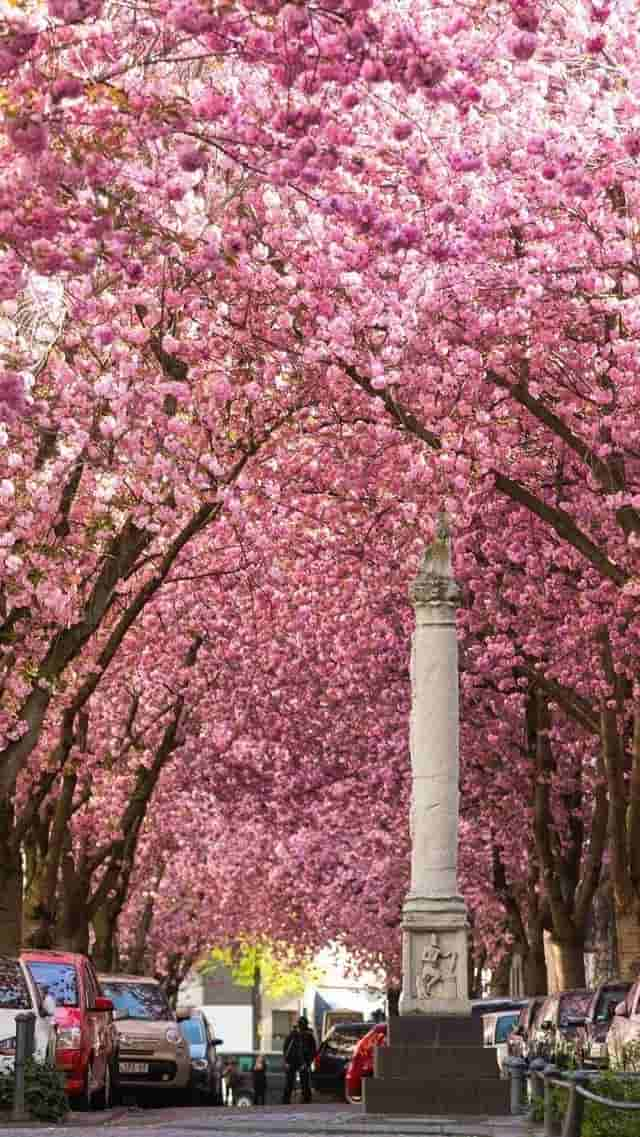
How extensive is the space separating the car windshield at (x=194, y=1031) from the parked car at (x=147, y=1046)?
320 inches

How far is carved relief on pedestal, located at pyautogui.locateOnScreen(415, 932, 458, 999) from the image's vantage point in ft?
70.8

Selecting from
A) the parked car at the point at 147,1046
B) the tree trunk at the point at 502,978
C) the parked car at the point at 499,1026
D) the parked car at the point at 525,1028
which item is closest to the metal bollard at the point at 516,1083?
the parked car at the point at 525,1028

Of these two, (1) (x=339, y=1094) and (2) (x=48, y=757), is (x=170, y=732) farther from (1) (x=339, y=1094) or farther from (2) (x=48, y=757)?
(1) (x=339, y=1094)

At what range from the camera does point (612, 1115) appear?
1370 centimetres

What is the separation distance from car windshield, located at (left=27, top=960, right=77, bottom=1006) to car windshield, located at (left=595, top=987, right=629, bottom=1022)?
535 cm

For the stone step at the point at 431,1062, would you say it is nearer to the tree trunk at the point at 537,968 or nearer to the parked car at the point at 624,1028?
the parked car at the point at 624,1028

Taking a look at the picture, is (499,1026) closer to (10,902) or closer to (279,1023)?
(10,902)

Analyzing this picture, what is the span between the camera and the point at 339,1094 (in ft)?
131

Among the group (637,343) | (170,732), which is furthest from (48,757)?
(637,343)

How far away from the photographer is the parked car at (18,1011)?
60.1 feet

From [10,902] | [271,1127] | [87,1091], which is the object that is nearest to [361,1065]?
[10,902]

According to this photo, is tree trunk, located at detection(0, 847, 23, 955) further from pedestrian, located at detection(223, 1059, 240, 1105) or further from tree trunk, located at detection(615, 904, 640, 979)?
pedestrian, located at detection(223, 1059, 240, 1105)

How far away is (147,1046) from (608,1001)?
7.04m

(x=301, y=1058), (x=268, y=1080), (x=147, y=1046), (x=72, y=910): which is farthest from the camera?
(x=268, y=1080)
